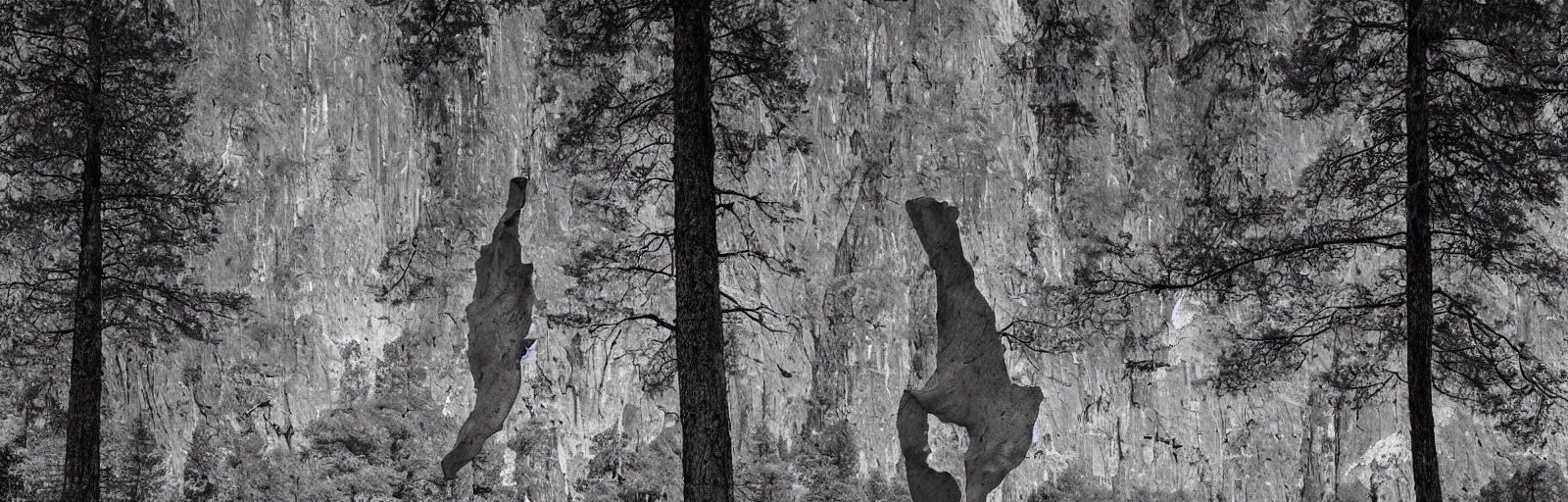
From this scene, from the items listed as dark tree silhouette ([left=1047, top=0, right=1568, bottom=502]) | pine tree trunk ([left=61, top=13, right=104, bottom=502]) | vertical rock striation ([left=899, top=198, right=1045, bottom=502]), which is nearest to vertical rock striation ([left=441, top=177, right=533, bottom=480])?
pine tree trunk ([left=61, top=13, right=104, bottom=502])

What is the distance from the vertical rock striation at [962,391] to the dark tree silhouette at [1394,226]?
39.6 inches

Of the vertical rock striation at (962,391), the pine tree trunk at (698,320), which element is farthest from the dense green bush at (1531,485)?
the pine tree trunk at (698,320)

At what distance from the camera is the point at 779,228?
11117mm

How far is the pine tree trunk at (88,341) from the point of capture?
9195 mm

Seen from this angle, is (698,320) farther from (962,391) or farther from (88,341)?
(88,341)

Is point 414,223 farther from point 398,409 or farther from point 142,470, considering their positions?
point 142,470

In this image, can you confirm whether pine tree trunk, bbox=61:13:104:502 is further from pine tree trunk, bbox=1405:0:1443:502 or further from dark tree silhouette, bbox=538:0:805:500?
pine tree trunk, bbox=1405:0:1443:502

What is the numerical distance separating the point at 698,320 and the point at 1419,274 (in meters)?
4.59

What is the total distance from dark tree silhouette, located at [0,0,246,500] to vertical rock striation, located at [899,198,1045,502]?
6.22 m

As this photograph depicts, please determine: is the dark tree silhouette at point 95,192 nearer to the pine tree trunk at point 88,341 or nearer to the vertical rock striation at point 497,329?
the pine tree trunk at point 88,341

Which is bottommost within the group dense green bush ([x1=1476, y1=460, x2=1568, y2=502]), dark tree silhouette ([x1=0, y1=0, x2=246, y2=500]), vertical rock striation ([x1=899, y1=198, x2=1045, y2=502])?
dense green bush ([x1=1476, y1=460, x2=1568, y2=502])

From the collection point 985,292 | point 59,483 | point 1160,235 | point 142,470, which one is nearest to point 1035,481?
point 985,292

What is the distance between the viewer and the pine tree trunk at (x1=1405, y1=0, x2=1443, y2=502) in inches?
285

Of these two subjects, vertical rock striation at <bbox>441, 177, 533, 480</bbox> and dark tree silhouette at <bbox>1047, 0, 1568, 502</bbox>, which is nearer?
dark tree silhouette at <bbox>1047, 0, 1568, 502</bbox>
